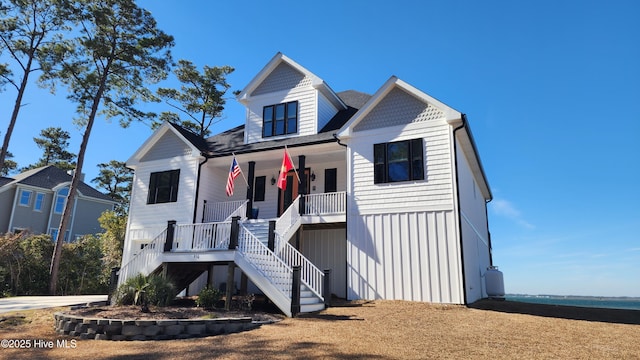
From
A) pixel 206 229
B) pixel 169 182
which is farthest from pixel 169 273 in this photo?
pixel 169 182

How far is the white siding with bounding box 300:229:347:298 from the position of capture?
14.4 m

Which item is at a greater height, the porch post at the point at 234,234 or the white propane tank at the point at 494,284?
the porch post at the point at 234,234

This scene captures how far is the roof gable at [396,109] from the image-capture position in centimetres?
1259

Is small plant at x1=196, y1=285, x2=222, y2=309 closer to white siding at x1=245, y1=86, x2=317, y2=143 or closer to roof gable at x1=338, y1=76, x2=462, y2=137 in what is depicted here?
roof gable at x1=338, y1=76, x2=462, y2=137

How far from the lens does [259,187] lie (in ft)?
56.3

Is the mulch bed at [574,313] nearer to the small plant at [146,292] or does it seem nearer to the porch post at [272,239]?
the porch post at [272,239]

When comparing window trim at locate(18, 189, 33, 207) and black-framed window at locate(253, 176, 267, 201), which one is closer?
black-framed window at locate(253, 176, 267, 201)

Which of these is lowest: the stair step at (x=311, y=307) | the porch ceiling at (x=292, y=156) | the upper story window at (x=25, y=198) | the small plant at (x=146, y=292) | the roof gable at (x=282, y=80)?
the stair step at (x=311, y=307)

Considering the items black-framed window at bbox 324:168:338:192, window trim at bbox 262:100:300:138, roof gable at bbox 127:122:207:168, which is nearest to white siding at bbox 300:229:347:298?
black-framed window at bbox 324:168:338:192

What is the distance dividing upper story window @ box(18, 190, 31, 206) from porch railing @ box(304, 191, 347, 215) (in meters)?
25.3

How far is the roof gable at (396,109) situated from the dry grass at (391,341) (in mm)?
6439

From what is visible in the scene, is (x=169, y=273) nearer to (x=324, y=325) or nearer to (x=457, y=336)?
(x=324, y=325)

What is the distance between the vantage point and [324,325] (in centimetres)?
809

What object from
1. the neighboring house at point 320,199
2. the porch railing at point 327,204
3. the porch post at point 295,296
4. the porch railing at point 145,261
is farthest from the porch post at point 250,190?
the porch post at point 295,296
